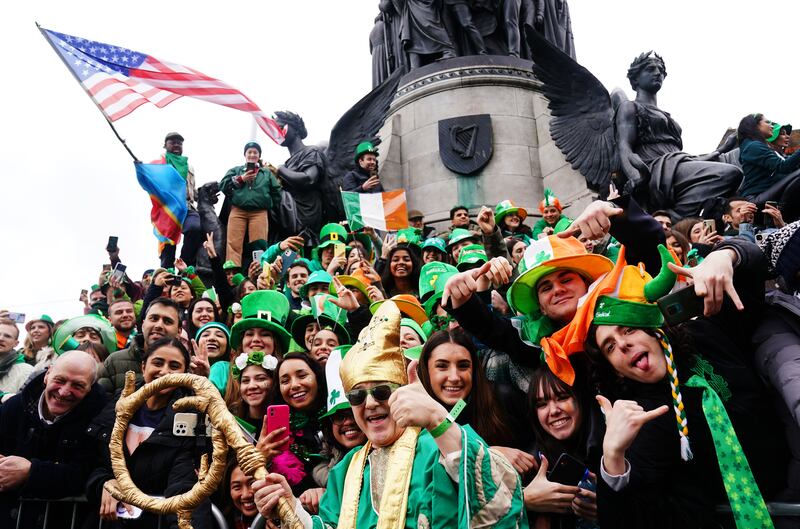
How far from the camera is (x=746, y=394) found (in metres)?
2.90

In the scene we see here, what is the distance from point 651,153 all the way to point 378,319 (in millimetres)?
9696

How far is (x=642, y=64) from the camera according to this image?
1186cm

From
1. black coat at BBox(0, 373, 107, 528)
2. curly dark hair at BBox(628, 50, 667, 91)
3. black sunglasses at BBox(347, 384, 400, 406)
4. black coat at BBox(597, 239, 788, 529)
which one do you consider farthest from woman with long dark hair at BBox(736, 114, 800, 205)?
black coat at BBox(0, 373, 107, 528)

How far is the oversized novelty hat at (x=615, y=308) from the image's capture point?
311cm

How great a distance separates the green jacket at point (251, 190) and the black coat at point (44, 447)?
25.2 ft


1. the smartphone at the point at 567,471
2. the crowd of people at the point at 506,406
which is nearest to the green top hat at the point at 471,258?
the crowd of people at the point at 506,406

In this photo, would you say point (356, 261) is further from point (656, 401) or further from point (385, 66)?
point (385, 66)

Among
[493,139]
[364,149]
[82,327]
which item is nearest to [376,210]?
[364,149]

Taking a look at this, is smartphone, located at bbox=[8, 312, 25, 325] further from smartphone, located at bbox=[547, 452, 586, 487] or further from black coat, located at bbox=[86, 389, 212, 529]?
smartphone, located at bbox=[547, 452, 586, 487]

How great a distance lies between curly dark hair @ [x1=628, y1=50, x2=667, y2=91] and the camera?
38.9ft

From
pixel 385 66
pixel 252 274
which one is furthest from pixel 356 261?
pixel 385 66

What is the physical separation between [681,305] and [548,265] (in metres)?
1.03

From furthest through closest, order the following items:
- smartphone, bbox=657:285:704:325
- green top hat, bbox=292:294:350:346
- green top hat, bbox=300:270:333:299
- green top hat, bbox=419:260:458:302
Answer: green top hat, bbox=300:270:333:299
green top hat, bbox=419:260:458:302
green top hat, bbox=292:294:350:346
smartphone, bbox=657:285:704:325

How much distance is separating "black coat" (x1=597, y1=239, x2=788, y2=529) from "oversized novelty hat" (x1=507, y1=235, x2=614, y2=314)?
0.82 m
